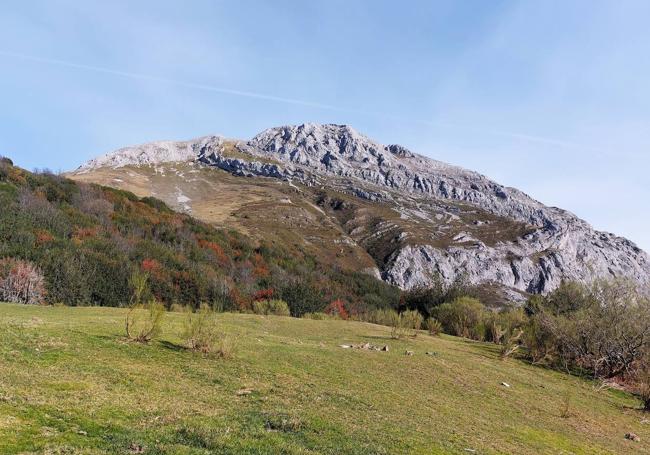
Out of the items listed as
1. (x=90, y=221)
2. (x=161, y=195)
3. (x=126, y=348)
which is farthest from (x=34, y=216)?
(x=161, y=195)

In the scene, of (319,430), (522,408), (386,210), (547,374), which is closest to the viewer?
(319,430)

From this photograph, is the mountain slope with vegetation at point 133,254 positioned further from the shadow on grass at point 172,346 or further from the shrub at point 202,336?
the shrub at point 202,336

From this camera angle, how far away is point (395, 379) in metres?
17.0

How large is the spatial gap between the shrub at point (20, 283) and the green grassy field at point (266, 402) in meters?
17.0

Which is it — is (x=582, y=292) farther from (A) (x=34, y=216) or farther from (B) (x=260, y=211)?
(B) (x=260, y=211)

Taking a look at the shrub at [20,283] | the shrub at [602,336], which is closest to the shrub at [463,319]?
the shrub at [602,336]

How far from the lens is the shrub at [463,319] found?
4124cm

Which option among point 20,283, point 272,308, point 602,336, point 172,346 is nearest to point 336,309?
point 272,308

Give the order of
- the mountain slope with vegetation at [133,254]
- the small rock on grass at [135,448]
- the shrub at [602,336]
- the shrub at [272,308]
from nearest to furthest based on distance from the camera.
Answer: the small rock on grass at [135,448] < the shrub at [602,336] < the mountain slope with vegetation at [133,254] < the shrub at [272,308]

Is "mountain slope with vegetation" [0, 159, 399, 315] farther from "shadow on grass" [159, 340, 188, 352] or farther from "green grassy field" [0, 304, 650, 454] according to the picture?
"green grassy field" [0, 304, 650, 454]

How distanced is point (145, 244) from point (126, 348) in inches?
1711

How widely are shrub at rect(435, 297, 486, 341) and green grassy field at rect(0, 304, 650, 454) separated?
1880cm

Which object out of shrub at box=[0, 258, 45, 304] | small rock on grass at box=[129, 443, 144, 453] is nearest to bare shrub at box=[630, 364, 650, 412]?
small rock on grass at box=[129, 443, 144, 453]

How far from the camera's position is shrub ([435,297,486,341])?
135ft
